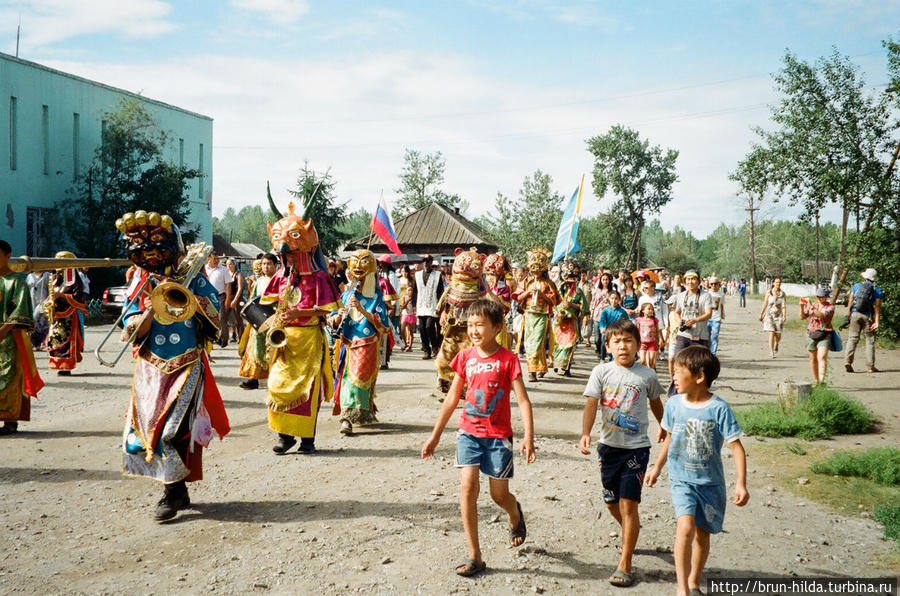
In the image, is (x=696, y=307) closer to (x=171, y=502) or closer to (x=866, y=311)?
(x=866, y=311)

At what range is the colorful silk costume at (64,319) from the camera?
463 inches

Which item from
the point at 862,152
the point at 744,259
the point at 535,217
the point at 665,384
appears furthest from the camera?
the point at 744,259

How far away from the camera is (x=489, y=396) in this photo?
454cm

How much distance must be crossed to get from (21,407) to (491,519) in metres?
5.47

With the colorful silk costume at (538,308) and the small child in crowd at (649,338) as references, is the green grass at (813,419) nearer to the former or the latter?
the small child in crowd at (649,338)

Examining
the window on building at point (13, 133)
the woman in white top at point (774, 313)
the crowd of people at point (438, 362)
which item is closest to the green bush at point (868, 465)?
the crowd of people at point (438, 362)

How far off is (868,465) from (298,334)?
17.9 ft

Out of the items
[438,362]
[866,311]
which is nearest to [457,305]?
[438,362]

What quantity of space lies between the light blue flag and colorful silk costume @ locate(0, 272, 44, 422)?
10.6 m

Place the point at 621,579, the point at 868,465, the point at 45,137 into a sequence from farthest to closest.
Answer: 1. the point at 45,137
2. the point at 868,465
3. the point at 621,579

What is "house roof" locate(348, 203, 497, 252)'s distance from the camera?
4372 centimetres

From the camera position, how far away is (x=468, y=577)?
4445mm

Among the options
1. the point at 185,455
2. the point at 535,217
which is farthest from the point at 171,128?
the point at 185,455

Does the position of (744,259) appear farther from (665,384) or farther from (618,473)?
(618,473)
